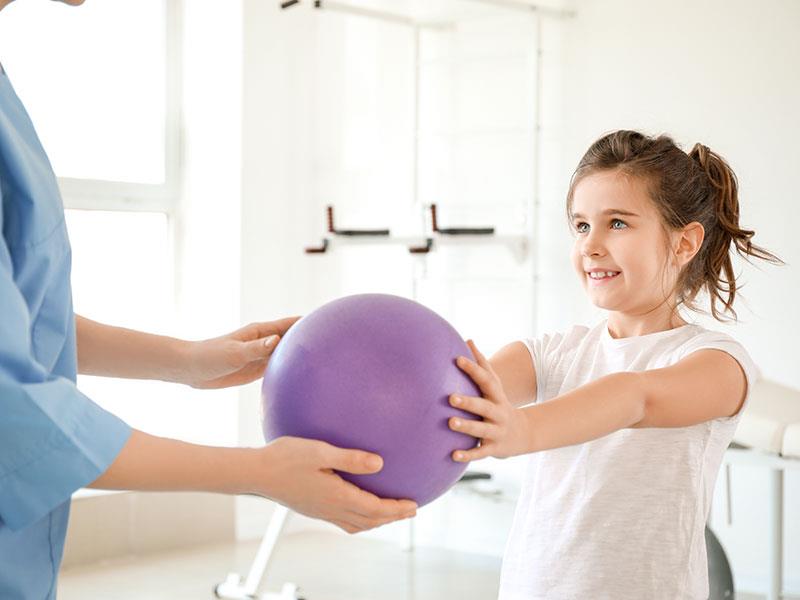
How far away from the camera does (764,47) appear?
410 centimetres

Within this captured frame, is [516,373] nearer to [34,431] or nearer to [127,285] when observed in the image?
[34,431]

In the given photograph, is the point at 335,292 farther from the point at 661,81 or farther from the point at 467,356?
the point at 467,356

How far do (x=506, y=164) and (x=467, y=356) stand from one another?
3.20 meters

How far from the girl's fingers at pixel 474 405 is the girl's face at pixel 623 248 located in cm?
40

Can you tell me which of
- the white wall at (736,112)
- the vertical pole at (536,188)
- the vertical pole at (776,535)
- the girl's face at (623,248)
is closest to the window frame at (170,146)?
the vertical pole at (536,188)

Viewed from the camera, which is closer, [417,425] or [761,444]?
[417,425]

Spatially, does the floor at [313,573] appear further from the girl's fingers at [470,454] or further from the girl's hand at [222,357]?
the girl's fingers at [470,454]

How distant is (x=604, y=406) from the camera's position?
1.61 metres

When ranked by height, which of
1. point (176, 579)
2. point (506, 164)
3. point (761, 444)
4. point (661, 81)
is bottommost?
point (176, 579)

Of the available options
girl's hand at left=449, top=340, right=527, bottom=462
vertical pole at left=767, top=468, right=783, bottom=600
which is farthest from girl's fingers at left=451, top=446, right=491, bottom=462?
vertical pole at left=767, top=468, right=783, bottom=600

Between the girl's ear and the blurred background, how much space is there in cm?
220

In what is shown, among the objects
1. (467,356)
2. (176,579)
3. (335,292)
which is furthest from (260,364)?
(335,292)

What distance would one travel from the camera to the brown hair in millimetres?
1852

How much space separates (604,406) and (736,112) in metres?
2.82
